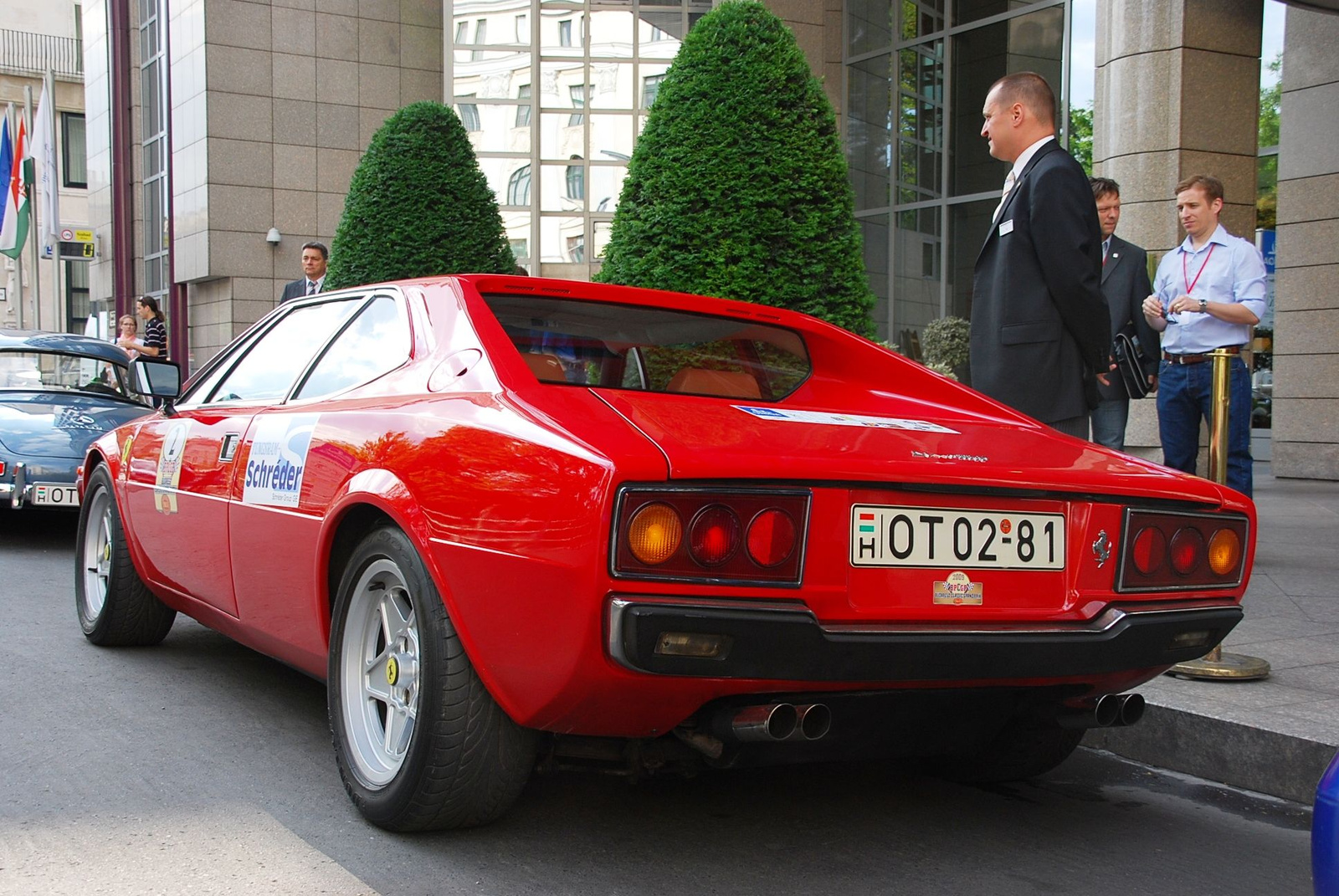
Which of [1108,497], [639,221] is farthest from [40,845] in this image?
[639,221]

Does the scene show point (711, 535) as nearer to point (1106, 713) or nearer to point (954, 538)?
point (954, 538)

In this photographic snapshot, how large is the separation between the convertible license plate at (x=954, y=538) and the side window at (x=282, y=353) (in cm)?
190

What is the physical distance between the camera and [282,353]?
4246mm

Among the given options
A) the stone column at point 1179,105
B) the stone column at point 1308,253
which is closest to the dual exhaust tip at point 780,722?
the stone column at point 1179,105

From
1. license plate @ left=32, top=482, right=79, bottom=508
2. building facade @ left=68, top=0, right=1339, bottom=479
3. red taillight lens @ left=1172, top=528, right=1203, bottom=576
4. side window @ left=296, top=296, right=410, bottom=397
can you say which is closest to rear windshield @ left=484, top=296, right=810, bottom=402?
side window @ left=296, top=296, right=410, bottom=397

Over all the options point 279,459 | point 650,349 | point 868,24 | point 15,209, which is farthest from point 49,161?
point 650,349

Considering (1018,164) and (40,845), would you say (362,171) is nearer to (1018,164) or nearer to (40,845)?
(1018,164)

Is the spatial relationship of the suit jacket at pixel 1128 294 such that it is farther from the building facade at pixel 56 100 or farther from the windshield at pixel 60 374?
the building facade at pixel 56 100

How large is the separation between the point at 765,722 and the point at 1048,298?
248 cm

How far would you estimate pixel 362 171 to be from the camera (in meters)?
11.0

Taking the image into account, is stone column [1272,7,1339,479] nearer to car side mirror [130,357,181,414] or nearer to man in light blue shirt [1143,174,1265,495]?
man in light blue shirt [1143,174,1265,495]

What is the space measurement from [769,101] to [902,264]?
31.6 feet

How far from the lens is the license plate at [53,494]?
789 cm

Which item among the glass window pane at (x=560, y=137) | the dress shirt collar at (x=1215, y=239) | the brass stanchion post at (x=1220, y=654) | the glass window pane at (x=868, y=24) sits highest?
the glass window pane at (x=868, y=24)
